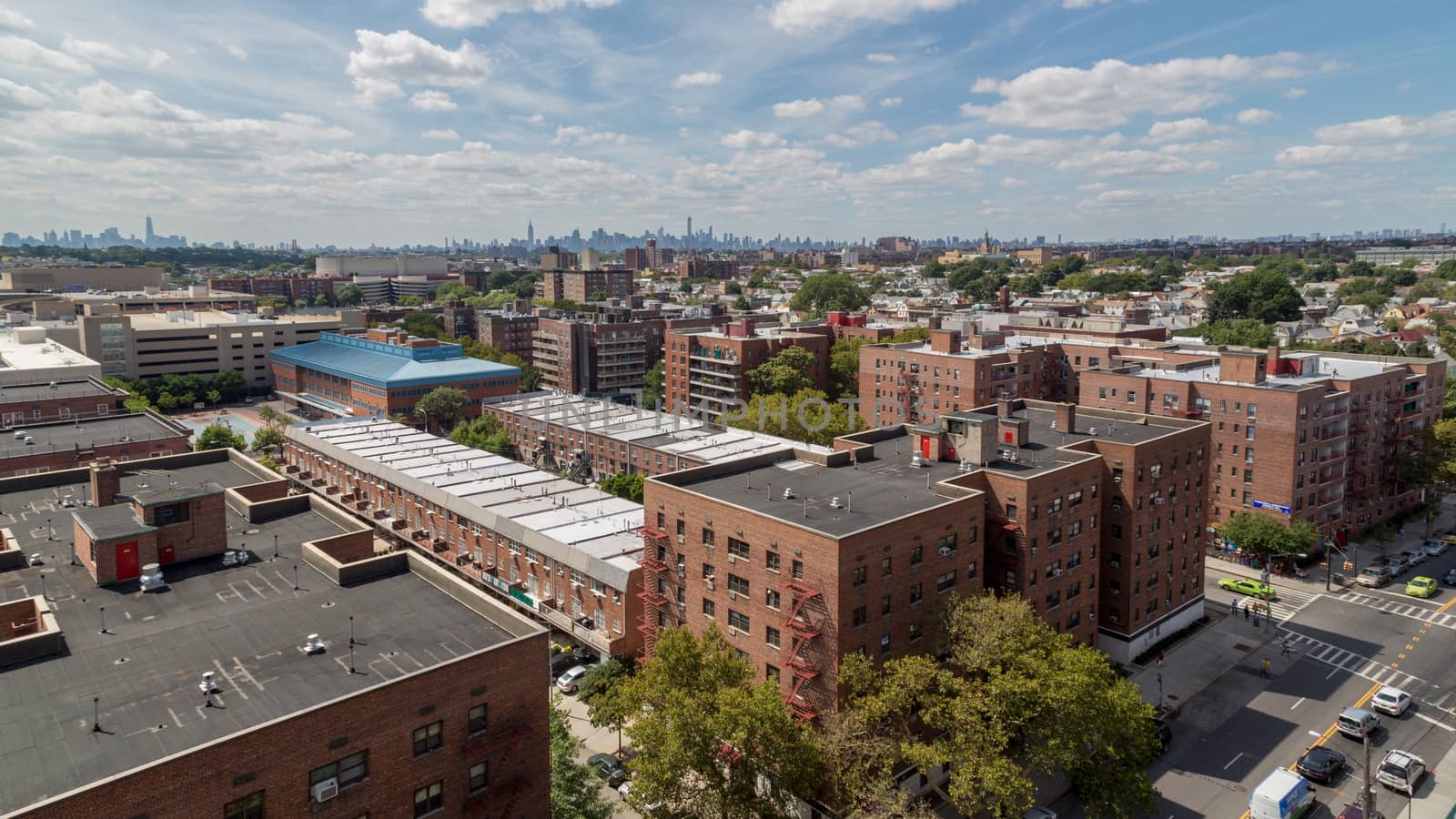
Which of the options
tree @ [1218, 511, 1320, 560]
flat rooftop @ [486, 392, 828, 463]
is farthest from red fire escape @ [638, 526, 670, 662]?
tree @ [1218, 511, 1320, 560]

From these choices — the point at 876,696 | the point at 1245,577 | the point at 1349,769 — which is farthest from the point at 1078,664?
the point at 1245,577

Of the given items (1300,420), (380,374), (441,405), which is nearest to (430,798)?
(1300,420)

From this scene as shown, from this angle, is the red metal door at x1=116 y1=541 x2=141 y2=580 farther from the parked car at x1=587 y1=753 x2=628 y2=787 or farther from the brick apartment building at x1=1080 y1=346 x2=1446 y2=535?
the brick apartment building at x1=1080 y1=346 x2=1446 y2=535

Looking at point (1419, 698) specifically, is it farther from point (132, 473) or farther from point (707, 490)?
point (132, 473)

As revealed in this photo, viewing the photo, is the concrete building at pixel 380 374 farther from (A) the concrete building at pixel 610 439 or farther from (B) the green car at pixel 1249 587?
(B) the green car at pixel 1249 587

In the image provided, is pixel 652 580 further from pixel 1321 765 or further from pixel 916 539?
pixel 1321 765

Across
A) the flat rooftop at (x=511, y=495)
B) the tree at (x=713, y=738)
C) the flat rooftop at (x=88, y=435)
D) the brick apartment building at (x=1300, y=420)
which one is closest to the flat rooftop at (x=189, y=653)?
the tree at (x=713, y=738)
